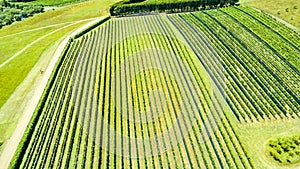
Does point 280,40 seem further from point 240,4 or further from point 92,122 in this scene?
point 92,122

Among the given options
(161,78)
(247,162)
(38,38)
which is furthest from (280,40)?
(38,38)

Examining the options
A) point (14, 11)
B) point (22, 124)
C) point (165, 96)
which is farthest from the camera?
point (14, 11)

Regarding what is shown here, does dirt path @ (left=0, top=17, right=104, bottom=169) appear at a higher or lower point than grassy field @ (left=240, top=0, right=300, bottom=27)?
lower

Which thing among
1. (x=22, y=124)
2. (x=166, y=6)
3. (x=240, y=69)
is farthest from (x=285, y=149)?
(x=166, y=6)

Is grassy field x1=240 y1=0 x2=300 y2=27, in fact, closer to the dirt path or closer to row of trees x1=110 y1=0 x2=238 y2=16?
row of trees x1=110 y1=0 x2=238 y2=16

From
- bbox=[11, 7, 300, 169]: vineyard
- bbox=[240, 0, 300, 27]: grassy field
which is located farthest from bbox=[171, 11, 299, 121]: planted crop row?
bbox=[240, 0, 300, 27]: grassy field

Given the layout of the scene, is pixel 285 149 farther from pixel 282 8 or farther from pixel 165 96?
pixel 282 8
